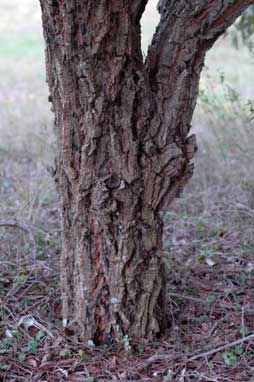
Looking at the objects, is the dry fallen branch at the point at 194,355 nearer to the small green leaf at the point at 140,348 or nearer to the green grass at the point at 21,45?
the small green leaf at the point at 140,348

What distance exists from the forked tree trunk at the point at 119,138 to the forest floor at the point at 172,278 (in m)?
0.17

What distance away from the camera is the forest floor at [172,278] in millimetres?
2459

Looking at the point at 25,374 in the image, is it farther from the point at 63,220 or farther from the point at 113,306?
the point at 63,220

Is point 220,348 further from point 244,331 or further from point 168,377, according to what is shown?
point 168,377

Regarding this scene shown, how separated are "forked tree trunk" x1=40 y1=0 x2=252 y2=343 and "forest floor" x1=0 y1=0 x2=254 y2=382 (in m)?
0.17

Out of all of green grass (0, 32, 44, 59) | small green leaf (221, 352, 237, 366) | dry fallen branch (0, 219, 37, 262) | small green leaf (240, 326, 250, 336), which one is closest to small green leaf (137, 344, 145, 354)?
small green leaf (221, 352, 237, 366)

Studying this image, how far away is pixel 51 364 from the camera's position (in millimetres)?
2490

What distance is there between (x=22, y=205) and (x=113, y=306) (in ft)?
5.77

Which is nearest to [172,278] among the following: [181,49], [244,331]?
[244,331]

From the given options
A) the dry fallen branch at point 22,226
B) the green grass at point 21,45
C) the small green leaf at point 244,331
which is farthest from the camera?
the green grass at point 21,45

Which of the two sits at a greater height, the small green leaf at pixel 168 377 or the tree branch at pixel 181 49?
the tree branch at pixel 181 49

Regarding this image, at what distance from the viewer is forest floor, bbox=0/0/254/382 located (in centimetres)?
246

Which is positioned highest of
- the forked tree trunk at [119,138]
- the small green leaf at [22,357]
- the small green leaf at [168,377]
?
the forked tree trunk at [119,138]

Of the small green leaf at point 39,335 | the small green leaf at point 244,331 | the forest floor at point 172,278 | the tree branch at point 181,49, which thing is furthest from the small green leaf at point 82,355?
the tree branch at point 181,49
